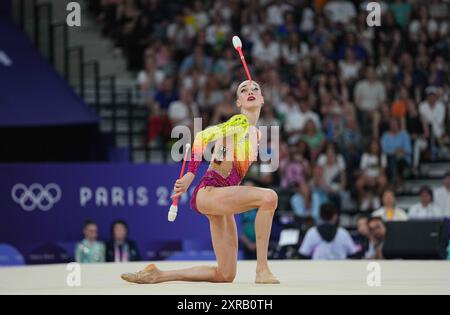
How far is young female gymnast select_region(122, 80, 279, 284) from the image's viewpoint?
9281mm

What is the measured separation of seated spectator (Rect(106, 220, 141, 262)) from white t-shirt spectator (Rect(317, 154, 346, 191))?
159 inches

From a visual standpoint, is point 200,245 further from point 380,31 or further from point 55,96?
point 380,31

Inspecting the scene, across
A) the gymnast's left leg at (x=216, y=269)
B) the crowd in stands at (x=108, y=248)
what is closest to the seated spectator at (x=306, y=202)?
the crowd in stands at (x=108, y=248)

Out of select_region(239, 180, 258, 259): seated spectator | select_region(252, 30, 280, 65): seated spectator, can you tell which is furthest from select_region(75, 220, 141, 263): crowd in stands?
select_region(252, 30, 280, 65): seated spectator

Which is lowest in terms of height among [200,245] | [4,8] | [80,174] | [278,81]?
[200,245]

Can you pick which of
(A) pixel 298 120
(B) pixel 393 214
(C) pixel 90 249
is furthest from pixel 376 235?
(A) pixel 298 120

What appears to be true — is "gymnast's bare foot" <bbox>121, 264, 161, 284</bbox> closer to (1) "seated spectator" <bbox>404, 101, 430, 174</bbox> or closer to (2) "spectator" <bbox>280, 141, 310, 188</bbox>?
(2) "spectator" <bbox>280, 141, 310, 188</bbox>

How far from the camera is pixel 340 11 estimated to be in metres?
20.1

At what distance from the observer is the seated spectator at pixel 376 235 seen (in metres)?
14.1

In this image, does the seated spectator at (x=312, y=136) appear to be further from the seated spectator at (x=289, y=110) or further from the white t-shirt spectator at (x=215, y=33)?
the white t-shirt spectator at (x=215, y=33)

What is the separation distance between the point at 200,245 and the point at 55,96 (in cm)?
402

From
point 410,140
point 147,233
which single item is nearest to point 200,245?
point 147,233

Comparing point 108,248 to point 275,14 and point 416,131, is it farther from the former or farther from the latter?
point 275,14

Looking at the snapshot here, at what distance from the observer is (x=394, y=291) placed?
862 cm
